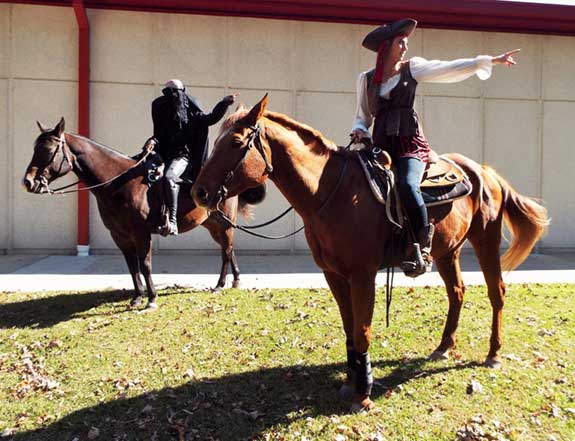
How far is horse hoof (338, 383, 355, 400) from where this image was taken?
381 cm

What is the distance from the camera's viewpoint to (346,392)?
3.83m

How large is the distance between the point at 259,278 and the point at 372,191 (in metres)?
5.20

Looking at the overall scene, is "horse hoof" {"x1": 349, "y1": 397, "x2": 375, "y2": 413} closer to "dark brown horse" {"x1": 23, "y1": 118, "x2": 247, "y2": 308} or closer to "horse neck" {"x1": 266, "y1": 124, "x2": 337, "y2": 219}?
"horse neck" {"x1": 266, "y1": 124, "x2": 337, "y2": 219}

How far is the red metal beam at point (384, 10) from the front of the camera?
1055 centimetres

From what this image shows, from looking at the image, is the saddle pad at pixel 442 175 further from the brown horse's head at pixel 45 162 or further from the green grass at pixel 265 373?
the brown horse's head at pixel 45 162

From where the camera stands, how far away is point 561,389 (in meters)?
4.02

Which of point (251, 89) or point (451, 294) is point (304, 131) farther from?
point (251, 89)

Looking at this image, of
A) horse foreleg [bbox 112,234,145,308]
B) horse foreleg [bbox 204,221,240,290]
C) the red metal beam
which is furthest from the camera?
the red metal beam

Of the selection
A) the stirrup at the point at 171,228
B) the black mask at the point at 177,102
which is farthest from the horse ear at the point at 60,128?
the stirrup at the point at 171,228

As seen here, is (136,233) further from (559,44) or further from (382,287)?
(559,44)

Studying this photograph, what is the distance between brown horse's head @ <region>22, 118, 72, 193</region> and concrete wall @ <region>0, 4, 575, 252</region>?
215 inches

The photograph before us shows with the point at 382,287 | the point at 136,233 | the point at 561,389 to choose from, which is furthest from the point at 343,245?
the point at 382,287

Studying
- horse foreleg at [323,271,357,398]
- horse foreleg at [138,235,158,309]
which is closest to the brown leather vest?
horse foreleg at [323,271,357,398]

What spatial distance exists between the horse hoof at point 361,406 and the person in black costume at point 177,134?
3.57 meters
